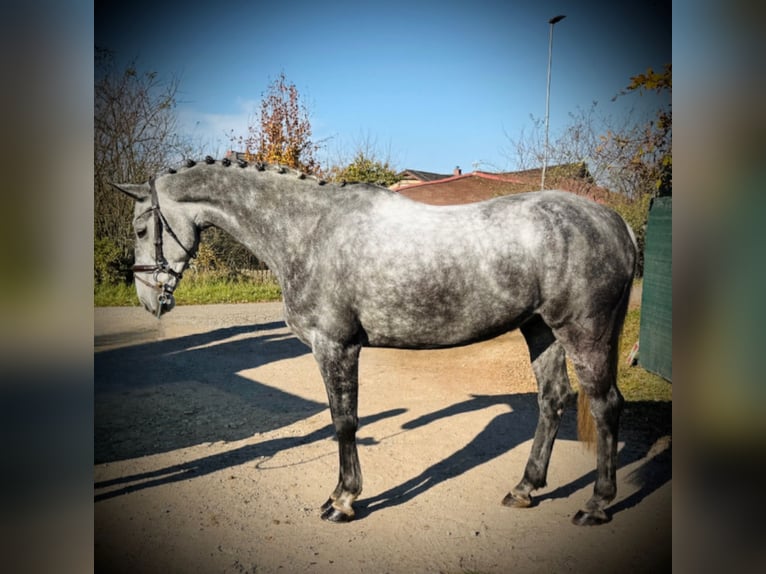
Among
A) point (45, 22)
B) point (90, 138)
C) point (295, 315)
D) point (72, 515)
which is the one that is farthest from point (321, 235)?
point (72, 515)

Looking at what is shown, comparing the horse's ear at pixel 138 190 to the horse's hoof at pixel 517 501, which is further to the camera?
the horse's hoof at pixel 517 501

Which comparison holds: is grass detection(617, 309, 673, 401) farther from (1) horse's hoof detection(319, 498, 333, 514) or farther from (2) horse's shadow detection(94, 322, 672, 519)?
(1) horse's hoof detection(319, 498, 333, 514)

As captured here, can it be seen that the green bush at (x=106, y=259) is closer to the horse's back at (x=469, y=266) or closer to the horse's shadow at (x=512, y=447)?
the horse's shadow at (x=512, y=447)

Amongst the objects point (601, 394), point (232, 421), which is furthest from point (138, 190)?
point (601, 394)

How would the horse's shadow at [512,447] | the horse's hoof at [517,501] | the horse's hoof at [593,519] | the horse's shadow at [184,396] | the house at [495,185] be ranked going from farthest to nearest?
the house at [495,185] → the horse's shadow at [184,396] → the horse's shadow at [512,447] → the horse's hoof at [517,501] → the horse's hoof at [593,519]

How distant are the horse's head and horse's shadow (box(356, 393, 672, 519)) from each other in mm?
1926

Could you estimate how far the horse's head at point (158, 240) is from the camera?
128 inches

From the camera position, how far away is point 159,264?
3289 mm

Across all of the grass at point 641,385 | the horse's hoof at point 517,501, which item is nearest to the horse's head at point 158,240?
the horse's hoof at point 517,501

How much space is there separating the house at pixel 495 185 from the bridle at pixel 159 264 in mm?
3187

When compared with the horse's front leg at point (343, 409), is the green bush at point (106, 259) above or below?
above

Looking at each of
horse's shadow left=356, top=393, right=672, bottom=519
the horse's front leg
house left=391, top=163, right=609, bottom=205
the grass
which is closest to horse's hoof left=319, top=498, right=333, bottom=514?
the horse's front leg

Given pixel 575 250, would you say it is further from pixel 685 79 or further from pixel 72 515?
pixel 72 515

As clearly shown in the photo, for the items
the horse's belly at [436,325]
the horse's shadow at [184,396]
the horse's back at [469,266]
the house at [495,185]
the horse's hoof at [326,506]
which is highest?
the house at [495,185]
